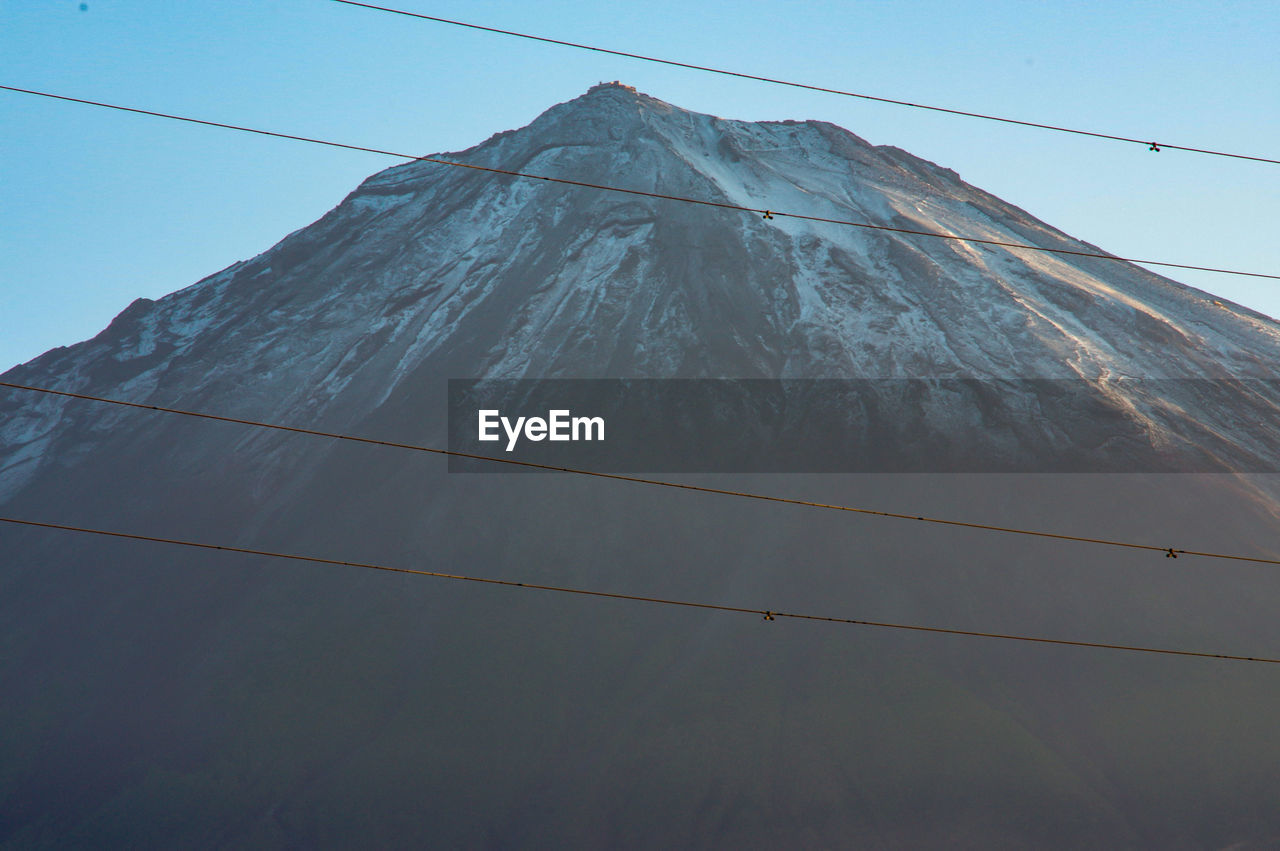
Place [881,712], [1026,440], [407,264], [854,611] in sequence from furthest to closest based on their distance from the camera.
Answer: [407,264] < [1026,440] < [854,611] < [881,712]

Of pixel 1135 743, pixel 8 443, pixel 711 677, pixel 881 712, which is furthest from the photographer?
pixel 8 443

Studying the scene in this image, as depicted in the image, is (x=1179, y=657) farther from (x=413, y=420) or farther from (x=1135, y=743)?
(x=413, y=420)

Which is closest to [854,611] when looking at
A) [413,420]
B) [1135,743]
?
[1135,743]

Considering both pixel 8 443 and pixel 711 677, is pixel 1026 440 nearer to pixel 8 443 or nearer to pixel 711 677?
pixel 711 677

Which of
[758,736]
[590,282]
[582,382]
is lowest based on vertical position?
[758,736]

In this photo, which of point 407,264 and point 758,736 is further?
point 407,264

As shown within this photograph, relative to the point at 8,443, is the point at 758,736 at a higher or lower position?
lower
